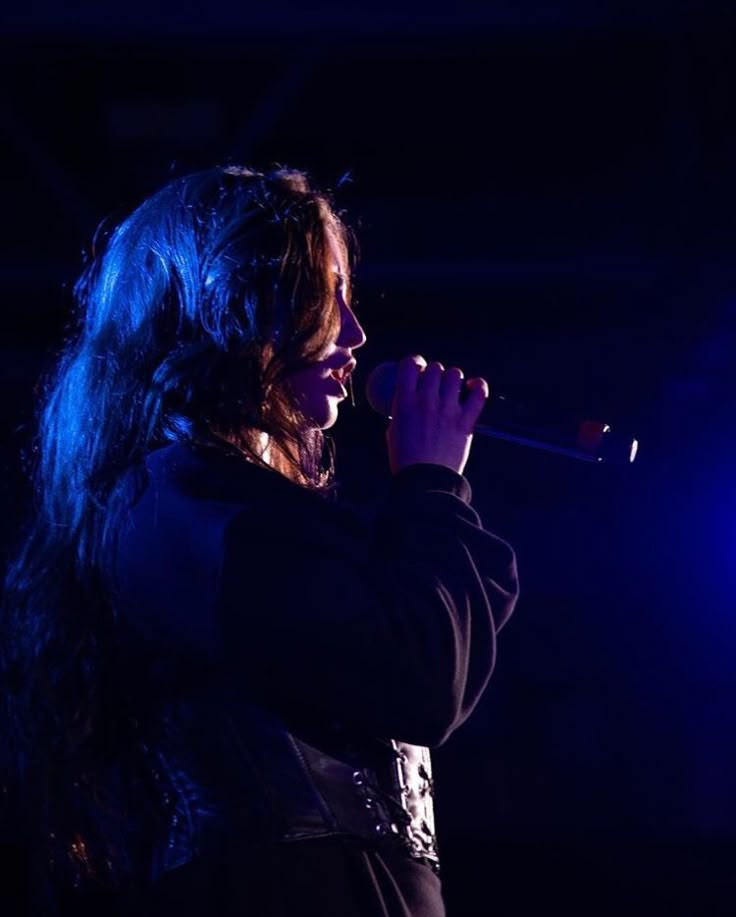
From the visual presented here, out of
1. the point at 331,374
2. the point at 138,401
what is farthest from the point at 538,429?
the point at 138,401

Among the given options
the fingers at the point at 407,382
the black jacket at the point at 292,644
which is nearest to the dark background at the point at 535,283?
the fingers at the point at 407,382

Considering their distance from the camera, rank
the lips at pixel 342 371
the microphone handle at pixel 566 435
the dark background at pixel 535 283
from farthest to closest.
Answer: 1. the dark background at pixel 535 283
2. the microphone handle at pixel 566 435
3. the lips at pixel 342 371

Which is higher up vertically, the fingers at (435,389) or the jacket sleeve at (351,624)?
the fingers at (435,389)

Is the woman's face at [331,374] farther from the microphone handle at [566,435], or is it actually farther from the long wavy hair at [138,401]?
the microphone handle at [566,435]

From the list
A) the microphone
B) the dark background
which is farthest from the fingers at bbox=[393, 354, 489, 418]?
the dark background

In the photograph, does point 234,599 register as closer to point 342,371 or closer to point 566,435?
point 342,371

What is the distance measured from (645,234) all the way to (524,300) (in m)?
0.60

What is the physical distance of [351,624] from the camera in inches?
33.2

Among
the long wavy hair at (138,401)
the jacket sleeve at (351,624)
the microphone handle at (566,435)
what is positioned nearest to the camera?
the jacket sleeve at (351,624)

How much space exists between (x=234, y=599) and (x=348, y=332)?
13.8 inches

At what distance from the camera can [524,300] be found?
3602 mm

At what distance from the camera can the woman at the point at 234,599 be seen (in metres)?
0.86

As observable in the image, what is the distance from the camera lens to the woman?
2.81ft

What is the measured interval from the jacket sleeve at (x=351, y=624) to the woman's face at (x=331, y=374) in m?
0.16
